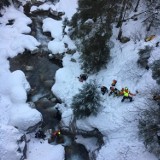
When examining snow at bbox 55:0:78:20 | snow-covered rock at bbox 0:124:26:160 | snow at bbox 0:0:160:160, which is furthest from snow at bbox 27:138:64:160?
snow at bbox 55:0:78:20

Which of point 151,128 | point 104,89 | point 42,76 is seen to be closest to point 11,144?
point 42,76

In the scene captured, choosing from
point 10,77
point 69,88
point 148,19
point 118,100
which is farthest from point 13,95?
point 148,19

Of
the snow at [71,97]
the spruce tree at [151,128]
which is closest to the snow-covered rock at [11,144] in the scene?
the snow at [71,97]

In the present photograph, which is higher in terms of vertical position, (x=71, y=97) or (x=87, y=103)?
(x=87, y=103)

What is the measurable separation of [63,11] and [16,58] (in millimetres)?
9819

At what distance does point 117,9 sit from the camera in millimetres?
26297

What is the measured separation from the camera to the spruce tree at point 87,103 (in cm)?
1997

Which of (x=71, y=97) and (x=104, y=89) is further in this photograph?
(x=71, y=97)

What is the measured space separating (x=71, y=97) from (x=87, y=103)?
2.59 m

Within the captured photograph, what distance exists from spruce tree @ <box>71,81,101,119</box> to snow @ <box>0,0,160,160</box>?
1.93 ft

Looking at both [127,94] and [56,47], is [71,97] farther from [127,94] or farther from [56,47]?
[56,47]

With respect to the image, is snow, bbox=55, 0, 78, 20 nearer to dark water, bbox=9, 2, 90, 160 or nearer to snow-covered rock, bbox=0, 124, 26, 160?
dark water, bbox=9, 2, 90, 160

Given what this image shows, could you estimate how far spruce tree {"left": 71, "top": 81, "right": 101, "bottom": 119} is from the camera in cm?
1997

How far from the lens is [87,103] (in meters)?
20.0
